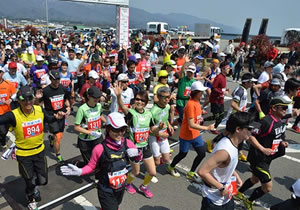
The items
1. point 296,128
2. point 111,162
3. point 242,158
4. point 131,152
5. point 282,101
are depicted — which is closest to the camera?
point 111,162

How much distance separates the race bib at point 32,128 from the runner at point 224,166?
260 cm

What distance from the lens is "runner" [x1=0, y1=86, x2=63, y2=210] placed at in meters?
3.53

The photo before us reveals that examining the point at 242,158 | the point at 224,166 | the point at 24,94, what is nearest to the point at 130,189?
the point at 224,166

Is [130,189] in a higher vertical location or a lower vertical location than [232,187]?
lower

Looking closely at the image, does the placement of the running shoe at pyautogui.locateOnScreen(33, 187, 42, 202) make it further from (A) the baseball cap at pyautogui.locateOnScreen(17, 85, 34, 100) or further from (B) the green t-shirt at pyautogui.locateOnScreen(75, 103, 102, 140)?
(A) the baseball cap at pyautogui.locateOnScreen(17, 85, 34, 100)

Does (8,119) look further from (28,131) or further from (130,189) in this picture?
(130,189)

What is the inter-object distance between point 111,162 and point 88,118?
1.75 metres

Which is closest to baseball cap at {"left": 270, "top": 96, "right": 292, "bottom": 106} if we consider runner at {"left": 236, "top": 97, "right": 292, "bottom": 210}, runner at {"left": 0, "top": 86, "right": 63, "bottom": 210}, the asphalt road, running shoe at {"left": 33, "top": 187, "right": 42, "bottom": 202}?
runner at {"left": 236, "top": 97, "right": 292, "bottom": 210}

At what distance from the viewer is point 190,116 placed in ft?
→ 14.3

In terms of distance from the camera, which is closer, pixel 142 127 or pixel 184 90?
pixel 142 127

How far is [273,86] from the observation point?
213 inches

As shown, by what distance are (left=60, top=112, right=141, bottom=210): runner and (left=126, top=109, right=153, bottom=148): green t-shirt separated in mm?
1046

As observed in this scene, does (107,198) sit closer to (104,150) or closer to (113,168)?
(113,168)

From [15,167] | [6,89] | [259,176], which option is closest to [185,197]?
[259,176]
